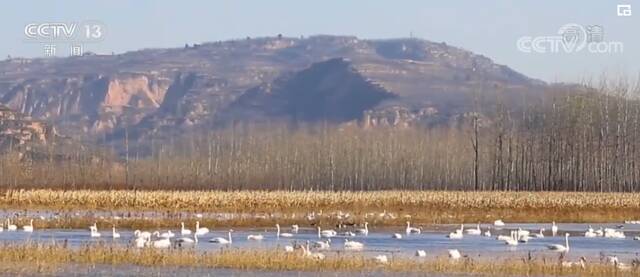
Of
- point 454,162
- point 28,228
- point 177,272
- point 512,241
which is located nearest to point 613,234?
point 512,241

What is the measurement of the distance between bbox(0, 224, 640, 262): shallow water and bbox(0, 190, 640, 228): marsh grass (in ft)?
23.3

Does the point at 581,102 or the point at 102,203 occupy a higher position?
the point at 581,102

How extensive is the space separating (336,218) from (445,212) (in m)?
9.54

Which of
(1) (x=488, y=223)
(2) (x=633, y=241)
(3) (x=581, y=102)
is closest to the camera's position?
(2) (x=633, y=241)

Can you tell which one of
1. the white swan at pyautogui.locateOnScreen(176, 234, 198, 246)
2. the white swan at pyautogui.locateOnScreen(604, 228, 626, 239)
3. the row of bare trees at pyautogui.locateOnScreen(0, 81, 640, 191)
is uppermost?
the row of bare trees at pyautogui.locateOnScreen(0, 81, 640, 191)

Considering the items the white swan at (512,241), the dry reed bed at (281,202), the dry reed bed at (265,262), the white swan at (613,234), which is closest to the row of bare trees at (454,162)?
the dry reed bed at (281,202)

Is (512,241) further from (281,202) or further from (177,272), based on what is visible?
(281,202)

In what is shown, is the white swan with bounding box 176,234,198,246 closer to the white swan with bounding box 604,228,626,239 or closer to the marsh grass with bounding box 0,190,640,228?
the marsh grass with bounding box 0,190,640,228

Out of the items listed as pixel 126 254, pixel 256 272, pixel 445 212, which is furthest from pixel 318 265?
pixel 445 212

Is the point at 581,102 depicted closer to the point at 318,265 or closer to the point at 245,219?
the point at 245,219

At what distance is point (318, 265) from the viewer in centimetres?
2898

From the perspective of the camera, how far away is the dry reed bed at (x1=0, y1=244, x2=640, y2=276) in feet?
93.0

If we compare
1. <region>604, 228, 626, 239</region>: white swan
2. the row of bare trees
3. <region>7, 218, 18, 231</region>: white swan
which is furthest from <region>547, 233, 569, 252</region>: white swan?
the row of bare trees

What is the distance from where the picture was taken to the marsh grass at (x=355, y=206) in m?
56.5
